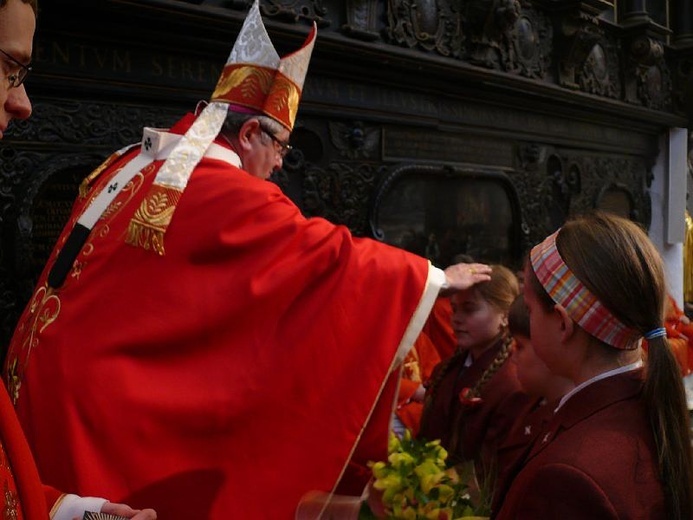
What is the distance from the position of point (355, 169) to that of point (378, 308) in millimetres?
2877

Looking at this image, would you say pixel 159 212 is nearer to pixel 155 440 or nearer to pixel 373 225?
pixel 155 440

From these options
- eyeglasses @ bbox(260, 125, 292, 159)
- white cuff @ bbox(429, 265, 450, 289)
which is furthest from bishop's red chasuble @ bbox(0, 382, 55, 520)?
eyeglasses @ bbox(260, 125, 292, 159)

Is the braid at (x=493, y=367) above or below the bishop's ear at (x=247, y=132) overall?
below

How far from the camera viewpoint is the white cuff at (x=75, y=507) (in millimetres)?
1670

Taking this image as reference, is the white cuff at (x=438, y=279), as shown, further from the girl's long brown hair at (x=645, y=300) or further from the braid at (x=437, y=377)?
the girl's long brown hair at (x=645, y=300)

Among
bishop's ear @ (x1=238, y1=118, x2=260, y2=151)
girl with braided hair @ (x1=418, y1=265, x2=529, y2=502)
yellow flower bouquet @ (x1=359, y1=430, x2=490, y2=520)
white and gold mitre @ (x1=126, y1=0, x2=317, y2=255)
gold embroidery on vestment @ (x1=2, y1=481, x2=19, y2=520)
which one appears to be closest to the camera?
gold embroidery on vestment @ (x1=2, y1=481, x2=19, y2=520)

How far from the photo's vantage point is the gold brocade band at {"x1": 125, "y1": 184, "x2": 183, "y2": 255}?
2.55m

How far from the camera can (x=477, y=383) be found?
117 inches

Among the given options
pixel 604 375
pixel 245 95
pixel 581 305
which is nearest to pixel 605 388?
pixel 604 375

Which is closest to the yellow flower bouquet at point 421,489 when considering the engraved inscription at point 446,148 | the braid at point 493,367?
the braid at point 493,367

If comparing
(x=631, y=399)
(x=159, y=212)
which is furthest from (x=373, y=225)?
(x=631, y=399)

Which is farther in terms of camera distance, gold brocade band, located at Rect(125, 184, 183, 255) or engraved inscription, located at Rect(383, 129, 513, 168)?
engraved inscription, located at Rect(383, 129, 513, 168)

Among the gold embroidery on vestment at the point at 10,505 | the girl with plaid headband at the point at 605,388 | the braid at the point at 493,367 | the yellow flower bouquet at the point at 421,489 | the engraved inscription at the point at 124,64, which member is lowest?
the yellow flower bouquet at the point at 421,489

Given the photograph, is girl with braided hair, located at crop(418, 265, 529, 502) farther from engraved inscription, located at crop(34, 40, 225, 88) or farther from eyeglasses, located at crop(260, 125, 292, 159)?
engraved inscription, located at crop(34, 40, 225, 88)
